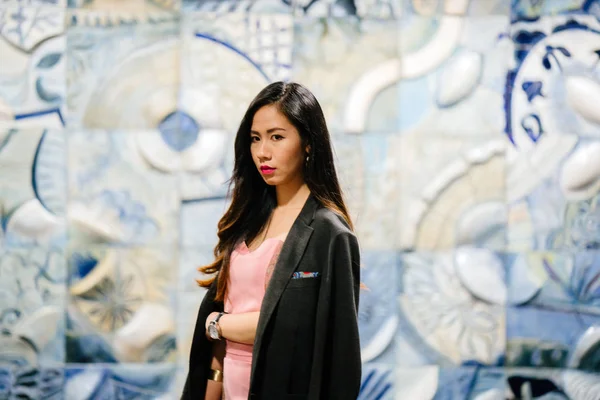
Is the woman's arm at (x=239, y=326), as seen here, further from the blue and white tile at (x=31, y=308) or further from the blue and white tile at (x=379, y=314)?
the blue and white tile at (x=31, y=308)

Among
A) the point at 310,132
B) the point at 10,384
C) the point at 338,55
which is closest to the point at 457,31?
the point at 338,55

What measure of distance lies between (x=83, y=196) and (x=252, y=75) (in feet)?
3.43

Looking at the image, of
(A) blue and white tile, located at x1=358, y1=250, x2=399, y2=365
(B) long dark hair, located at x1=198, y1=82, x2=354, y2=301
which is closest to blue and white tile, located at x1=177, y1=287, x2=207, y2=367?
(A) blue and white tile, located at x1=358, y1=250, x2=399, y2=365

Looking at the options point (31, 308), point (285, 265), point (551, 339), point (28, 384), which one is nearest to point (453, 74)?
point (551, 339)

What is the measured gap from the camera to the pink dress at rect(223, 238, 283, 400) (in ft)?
7.04

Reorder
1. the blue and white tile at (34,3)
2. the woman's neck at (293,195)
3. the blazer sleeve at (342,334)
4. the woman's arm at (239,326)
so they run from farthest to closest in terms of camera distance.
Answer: the blue and white tile at (34,3), the woman's neck at (293,195), the woman's arm at (239,326), the blazer sleeve at (342,334)

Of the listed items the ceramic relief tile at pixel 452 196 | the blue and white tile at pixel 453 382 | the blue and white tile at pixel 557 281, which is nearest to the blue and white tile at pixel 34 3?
the ceramic relief tile at pixel 452 196

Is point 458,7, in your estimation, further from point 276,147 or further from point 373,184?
point 276,147

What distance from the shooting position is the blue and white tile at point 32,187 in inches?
150

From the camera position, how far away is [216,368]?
7.50ft

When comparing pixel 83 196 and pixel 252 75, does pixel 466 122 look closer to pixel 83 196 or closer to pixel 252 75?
pixel 252 75

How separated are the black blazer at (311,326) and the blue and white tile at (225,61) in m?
1.88

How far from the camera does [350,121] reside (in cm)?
385

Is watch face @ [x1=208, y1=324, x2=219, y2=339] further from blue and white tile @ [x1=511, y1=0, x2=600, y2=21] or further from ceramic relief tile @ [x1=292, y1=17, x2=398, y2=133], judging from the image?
blue and white tile @ [x1=511, y1=0, x2=600, y2=21]
